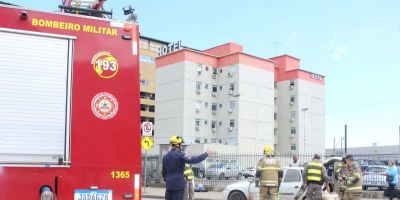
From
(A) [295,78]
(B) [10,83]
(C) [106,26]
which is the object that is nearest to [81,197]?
(B) [10,83]

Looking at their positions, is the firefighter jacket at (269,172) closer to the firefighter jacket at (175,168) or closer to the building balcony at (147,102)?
the firefighter jacket at (175,168)

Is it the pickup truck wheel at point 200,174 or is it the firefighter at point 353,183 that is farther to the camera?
the pickup truck wheel at point 200,174

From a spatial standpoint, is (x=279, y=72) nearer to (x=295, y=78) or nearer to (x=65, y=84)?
(x=295, y=78)

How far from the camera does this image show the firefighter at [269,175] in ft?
40.8

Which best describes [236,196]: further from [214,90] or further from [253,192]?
[214,90]

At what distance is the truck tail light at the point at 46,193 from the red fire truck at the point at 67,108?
10 mm

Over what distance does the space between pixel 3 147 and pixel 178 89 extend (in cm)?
6988

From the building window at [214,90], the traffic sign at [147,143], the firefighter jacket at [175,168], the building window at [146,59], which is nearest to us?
the firefighter jacket at [175,168]

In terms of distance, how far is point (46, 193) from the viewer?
5.48m

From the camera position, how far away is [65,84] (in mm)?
5789

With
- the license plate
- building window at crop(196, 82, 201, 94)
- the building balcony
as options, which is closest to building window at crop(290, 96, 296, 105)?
building window at crop(196, 82, 201, 94)

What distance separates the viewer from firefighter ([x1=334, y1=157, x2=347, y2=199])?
14.3 metres

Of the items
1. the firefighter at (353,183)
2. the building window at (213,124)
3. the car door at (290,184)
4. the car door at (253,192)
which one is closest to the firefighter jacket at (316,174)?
the firefighter at (353,183)

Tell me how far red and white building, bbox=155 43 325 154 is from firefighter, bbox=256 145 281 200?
2408 inches
